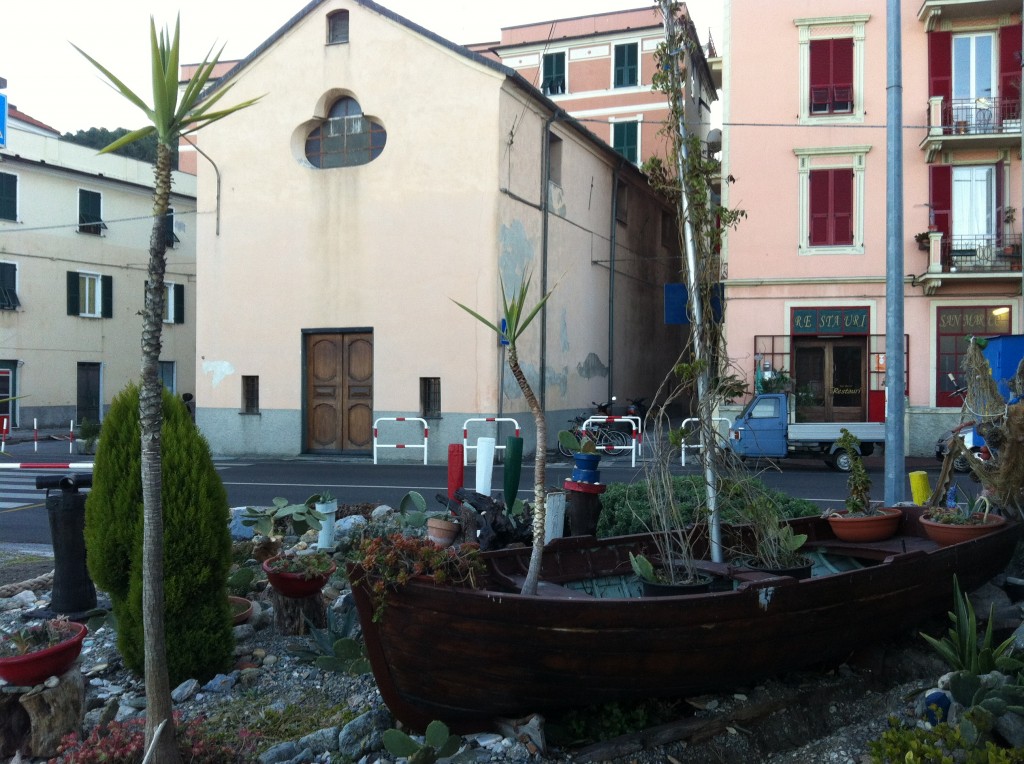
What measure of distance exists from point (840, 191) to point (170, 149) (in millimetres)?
19120

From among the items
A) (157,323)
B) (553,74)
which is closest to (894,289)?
(157,323)

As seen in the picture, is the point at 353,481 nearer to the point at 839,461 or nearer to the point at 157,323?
the point at 839,461

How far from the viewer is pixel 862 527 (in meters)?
6.82

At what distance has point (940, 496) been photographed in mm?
7090

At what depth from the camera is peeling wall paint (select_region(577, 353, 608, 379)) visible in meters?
22.6

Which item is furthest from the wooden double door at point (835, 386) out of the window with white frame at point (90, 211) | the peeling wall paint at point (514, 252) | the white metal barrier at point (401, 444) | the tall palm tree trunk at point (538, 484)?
the window with white frame at point (90, 211)

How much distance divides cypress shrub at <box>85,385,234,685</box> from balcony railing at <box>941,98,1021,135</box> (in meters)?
18.8

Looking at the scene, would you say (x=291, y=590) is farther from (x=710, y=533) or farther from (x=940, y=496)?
(x=940, y=496)

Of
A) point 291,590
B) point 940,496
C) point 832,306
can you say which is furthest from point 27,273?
point 940,496

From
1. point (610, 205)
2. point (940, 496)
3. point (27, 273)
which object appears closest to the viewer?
point (940, 496)

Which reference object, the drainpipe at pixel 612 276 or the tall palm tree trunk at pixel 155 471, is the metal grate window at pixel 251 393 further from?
the tall palm tree trunk at pixel 155 471

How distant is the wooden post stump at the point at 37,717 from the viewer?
4.47m

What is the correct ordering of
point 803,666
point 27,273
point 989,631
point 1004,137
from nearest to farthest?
point 989,631 → point 803,666 → point 1004,137 → point 27,273

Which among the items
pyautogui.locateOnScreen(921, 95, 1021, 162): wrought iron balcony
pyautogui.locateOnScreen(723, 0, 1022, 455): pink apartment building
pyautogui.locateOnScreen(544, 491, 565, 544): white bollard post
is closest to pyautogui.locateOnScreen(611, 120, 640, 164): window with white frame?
pyautogui.locateOnScreen(723, 0, 1022, 455): pink apartment building
